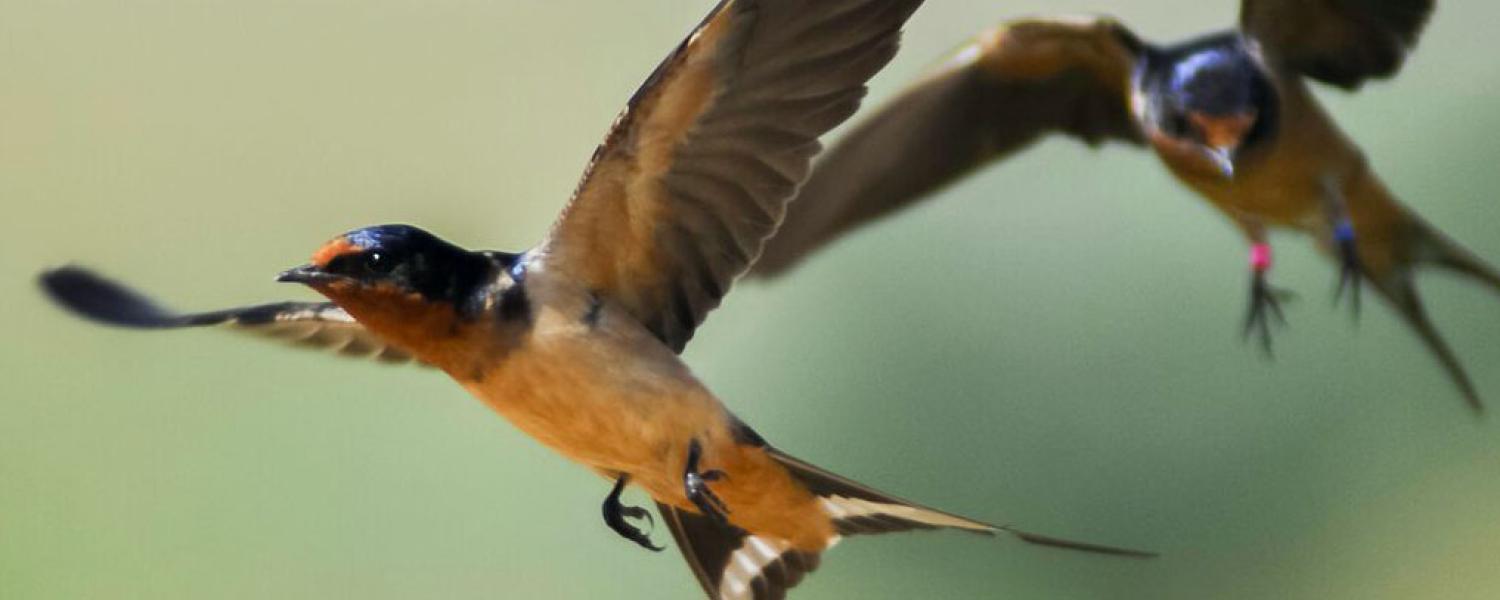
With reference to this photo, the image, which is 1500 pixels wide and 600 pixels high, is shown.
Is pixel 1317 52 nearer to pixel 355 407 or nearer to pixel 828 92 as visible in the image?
pixel 828 92

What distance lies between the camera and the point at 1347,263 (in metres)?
A: 1.18

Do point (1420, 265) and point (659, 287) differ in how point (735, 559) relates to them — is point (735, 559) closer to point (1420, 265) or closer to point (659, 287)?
point (659, 287)

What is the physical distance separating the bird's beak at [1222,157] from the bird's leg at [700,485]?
38 centimetres

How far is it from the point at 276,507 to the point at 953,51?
106 centimetres

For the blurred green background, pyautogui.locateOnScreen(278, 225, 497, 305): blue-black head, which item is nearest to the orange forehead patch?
pyautogui.locateOnScreen(278, 225, 497, 305): blue-black head

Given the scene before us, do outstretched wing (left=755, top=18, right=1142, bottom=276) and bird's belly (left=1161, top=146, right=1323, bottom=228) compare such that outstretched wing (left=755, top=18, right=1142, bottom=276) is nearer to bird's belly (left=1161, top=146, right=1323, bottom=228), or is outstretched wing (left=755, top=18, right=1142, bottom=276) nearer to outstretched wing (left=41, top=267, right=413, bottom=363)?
bird's belly (left=1161, top=146, right=1323, bottom=228)

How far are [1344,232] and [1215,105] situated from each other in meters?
0.19

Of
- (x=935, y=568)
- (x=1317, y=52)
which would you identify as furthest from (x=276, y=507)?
(x=1317, y=52)

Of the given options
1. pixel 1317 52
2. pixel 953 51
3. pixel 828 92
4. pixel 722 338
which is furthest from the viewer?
pixel 722 338

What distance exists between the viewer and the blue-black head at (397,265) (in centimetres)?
72

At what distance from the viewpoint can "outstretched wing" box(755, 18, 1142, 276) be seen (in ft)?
4.00

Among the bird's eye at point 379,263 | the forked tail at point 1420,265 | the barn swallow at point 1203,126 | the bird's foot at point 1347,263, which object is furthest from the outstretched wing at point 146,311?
the forked tail at point 1420,265

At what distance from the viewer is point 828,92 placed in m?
0.80

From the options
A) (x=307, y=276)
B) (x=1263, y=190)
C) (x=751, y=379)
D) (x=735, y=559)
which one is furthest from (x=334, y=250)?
(x=751, y=379)
